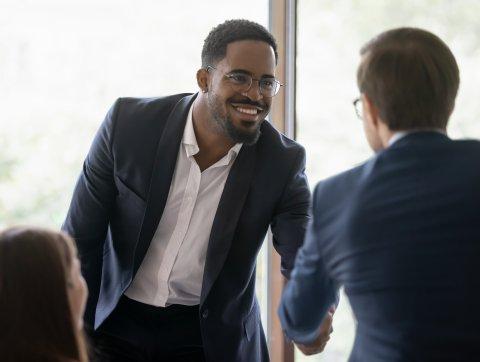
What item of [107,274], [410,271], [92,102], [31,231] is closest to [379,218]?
[410,271]

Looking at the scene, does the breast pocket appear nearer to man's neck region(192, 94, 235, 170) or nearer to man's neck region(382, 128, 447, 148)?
man's neck region(192, 94, 235, 170)

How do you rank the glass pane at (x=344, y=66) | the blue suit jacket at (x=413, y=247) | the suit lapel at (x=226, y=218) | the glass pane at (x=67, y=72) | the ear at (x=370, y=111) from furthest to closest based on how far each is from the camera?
1. the glass pane at (x=344, y=66)
2. the glass pane at (x=67, y=72)
3. the suit lapel at (x=226, y=218)
4. the ear at (x=370, y=111)
5. the blue suit jacket at (x=413, y=247)

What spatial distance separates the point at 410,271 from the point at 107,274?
1198 mm

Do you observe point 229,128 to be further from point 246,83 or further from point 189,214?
point 189,214

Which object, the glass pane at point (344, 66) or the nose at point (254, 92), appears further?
the glass pane at point (344, 66)

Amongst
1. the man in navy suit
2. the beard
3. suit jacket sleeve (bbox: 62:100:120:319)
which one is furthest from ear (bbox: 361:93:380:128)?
suit jacket sleeve (bbox: 62:100:120:319)

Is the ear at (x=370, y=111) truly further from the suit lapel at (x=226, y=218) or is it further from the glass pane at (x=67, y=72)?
the glass pane at (x=67, y=72)

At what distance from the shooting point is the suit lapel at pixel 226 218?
83.0 inches

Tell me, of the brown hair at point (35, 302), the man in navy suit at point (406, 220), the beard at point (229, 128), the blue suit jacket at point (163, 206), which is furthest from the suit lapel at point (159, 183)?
the man in navy suit at point (406, 220)

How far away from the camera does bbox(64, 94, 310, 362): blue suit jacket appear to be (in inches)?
83.7

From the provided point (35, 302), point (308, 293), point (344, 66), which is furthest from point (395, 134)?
point (344, 66)

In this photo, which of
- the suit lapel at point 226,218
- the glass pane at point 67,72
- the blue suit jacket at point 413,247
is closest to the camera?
the blue suit jacket at point 413,247

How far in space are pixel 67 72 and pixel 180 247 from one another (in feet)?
3.22

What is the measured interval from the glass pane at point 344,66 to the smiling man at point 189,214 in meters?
0.76
